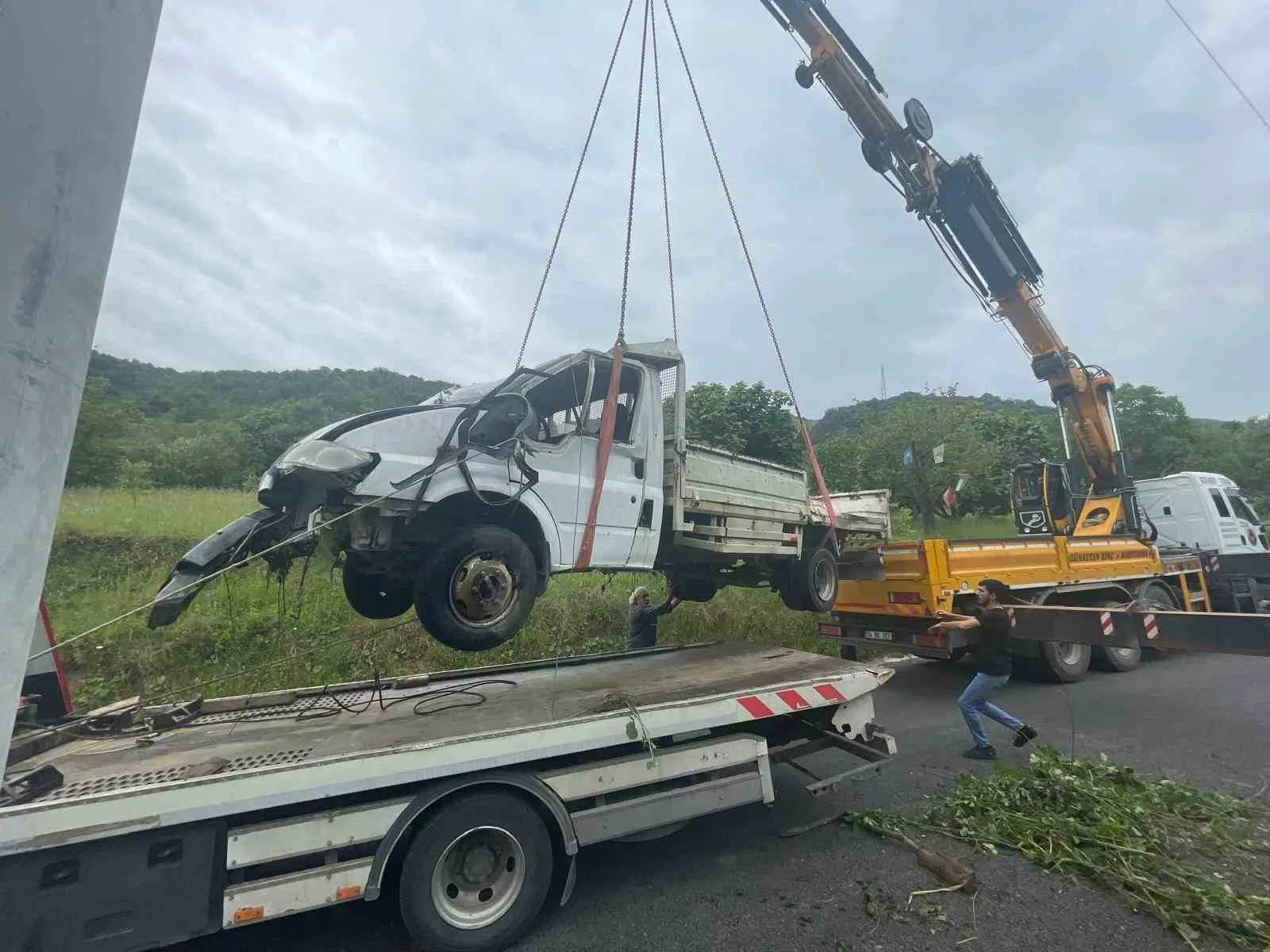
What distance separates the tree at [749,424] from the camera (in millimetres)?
14766

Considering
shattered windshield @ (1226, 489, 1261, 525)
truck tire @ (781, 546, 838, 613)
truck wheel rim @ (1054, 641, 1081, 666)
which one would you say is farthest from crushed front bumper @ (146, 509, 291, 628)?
shattered windshield @ (1226, 489, 1261, 525)

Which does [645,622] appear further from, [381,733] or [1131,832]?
[1131,832]

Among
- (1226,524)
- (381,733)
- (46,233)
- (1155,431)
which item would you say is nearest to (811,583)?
(381,733)

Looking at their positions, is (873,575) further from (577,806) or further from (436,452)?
(436,452)

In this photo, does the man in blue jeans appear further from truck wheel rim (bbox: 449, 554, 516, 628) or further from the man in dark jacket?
truck wheel rim (bbox: 449, 554, 516, 628)

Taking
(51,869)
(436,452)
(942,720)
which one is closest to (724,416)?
(942,720)

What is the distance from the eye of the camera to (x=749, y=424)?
49.6 ft

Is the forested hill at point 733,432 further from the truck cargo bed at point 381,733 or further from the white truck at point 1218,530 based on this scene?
the white truck at point 1218,530

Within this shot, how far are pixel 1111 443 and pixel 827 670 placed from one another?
852 centimetres

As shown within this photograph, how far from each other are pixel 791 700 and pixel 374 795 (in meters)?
2.51

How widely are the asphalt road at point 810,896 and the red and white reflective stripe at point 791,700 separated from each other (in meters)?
0.78

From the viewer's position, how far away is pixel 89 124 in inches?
50.8

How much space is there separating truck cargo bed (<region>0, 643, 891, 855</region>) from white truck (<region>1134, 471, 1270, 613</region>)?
892 cm

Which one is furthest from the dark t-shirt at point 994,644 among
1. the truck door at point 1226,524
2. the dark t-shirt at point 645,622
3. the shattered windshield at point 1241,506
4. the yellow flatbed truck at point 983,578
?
the shattered windshield at point 1241,506
